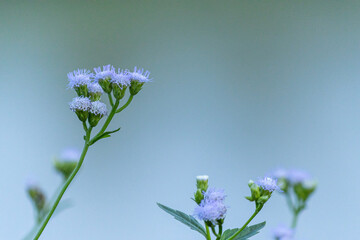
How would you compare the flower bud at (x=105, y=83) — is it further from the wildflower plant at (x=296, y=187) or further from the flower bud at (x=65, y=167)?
the wildflower plant at (x=296, y=187)

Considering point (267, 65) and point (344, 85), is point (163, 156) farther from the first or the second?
point (344, 85)

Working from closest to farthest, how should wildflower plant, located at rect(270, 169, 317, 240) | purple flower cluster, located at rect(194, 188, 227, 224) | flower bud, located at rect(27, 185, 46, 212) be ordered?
purple flower cluster, located at rect(194, 188, 227, 224), flower bud, located at rect(27, 185, 46, 212), wildflower plant, located at rect(270, 169, 317, 240)

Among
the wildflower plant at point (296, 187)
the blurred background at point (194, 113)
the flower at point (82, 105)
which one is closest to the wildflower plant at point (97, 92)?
the flower at point (82, 105)

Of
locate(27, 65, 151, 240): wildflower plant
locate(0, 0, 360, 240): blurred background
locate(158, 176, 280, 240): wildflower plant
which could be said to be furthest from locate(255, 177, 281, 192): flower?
locate(0, 0, 360, 240): blurred background

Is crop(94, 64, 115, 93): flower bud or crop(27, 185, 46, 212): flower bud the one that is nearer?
crop(94, 64, 115, 93): flower bud

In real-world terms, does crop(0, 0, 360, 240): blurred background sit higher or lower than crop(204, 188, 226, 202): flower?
higher

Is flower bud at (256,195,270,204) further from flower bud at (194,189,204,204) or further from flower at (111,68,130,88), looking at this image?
flower at (111,68,130,88)
